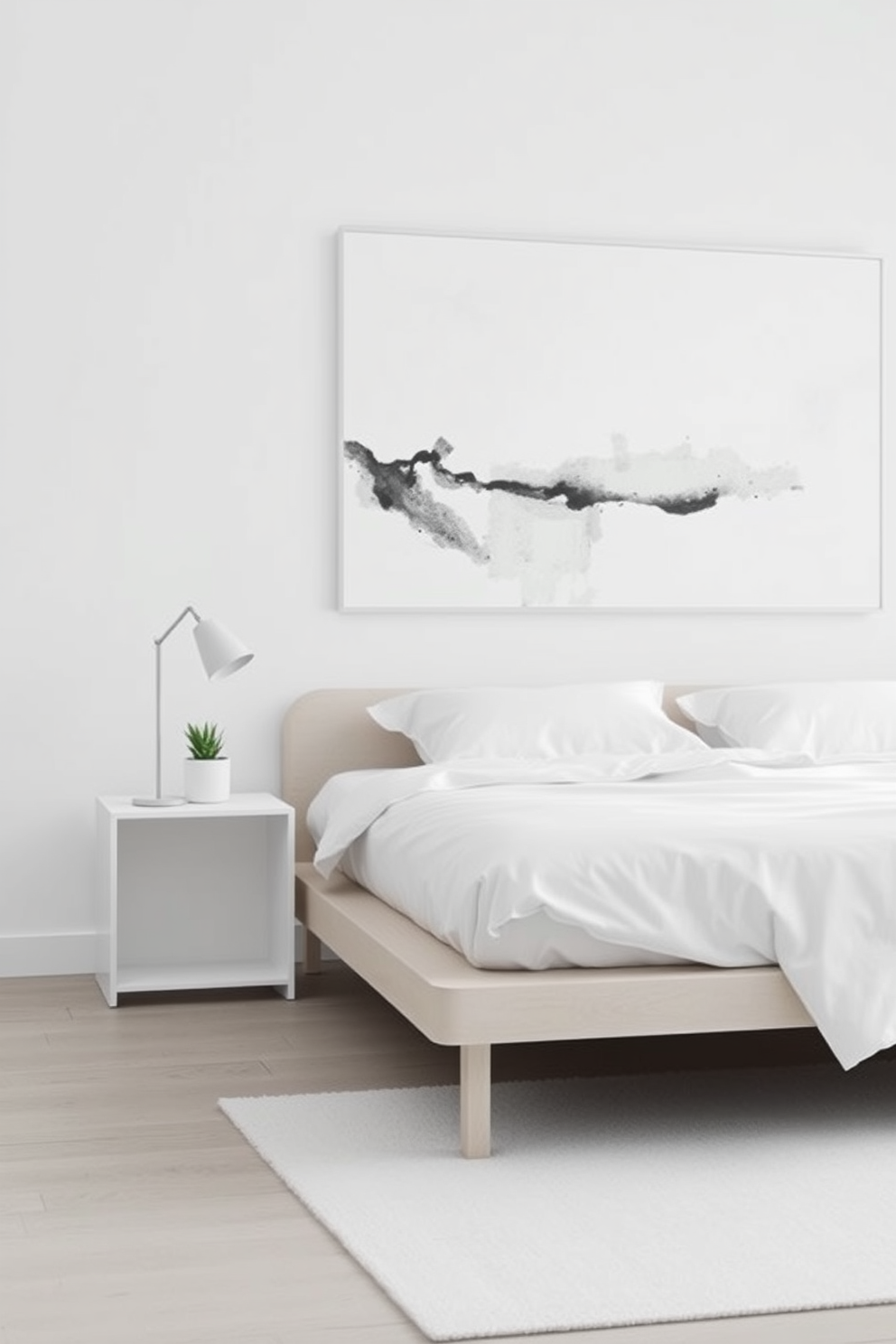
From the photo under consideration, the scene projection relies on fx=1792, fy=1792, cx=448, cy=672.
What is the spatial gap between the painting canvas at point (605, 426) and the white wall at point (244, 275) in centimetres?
8

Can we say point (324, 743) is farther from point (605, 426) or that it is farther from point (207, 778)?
point (605, 426)

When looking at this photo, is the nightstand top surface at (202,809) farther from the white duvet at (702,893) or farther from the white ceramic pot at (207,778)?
the white duvet at (702,893)

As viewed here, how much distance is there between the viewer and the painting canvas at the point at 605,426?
4766mm

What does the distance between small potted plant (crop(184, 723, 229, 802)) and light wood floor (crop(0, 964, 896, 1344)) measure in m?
0.49

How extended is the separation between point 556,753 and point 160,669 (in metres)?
1.05

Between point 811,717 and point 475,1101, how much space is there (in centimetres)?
200

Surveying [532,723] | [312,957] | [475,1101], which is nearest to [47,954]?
[312,957]

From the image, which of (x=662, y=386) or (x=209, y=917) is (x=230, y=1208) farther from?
(x=662, y=386)

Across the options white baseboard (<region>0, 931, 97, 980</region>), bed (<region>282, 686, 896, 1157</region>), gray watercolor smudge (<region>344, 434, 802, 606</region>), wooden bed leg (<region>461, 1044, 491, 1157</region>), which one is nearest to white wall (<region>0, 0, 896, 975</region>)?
white baseboard (<region>0, 931, 97, 980</region>)

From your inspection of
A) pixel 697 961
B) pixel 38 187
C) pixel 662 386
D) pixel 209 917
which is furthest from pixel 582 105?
pixel 697 961

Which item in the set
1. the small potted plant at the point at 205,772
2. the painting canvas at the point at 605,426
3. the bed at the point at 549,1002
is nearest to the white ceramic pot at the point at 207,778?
the small potted plant at the point at 205,772

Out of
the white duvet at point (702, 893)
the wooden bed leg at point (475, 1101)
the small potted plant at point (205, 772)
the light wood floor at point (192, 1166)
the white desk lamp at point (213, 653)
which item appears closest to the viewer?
the light wood floor at point (192, 1166)

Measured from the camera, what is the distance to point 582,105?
493cm

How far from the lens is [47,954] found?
4574mm
